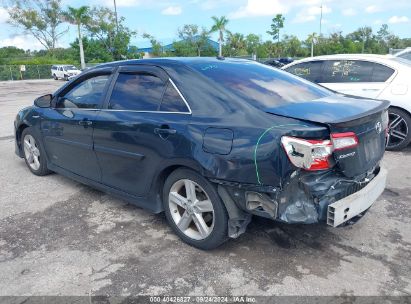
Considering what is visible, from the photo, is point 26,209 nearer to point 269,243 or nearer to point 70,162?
point 70,162

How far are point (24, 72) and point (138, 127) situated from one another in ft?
152

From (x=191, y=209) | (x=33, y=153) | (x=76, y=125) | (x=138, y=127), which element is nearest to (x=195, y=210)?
(x=191, y=209)

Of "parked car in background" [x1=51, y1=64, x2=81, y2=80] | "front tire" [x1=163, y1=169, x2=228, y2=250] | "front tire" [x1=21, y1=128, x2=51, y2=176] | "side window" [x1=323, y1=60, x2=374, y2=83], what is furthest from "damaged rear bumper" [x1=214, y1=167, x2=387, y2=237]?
"parked car in background" [x1=51, y1=64, x2=81, y2=80]

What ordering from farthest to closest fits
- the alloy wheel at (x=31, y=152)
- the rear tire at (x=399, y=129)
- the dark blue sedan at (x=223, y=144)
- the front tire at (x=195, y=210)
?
the rear tire at (x=399, y=129) < the alloy wheel at (x=31, y=152) < the front tire at (x=195, y=210) < the dark blue sedan at (x=223, y=144)

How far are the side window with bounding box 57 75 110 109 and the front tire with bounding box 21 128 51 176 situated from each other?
2.81 ft

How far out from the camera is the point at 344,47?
62219 millimetres

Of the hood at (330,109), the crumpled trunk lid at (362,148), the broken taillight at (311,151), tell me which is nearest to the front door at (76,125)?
the hood at (330,109)

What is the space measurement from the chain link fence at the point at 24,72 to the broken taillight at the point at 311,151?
4676 centimetres

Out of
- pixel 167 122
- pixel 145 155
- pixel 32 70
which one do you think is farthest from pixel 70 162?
pixel 32 70

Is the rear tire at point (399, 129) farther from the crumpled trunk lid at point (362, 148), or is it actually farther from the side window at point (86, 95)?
the side window at point (86, 95)

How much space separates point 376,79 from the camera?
652 centimetres

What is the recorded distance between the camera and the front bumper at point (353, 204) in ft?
9.05

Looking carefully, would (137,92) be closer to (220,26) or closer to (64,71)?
(64,71)

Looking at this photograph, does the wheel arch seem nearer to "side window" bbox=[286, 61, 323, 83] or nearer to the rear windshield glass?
the rear windshield glass
